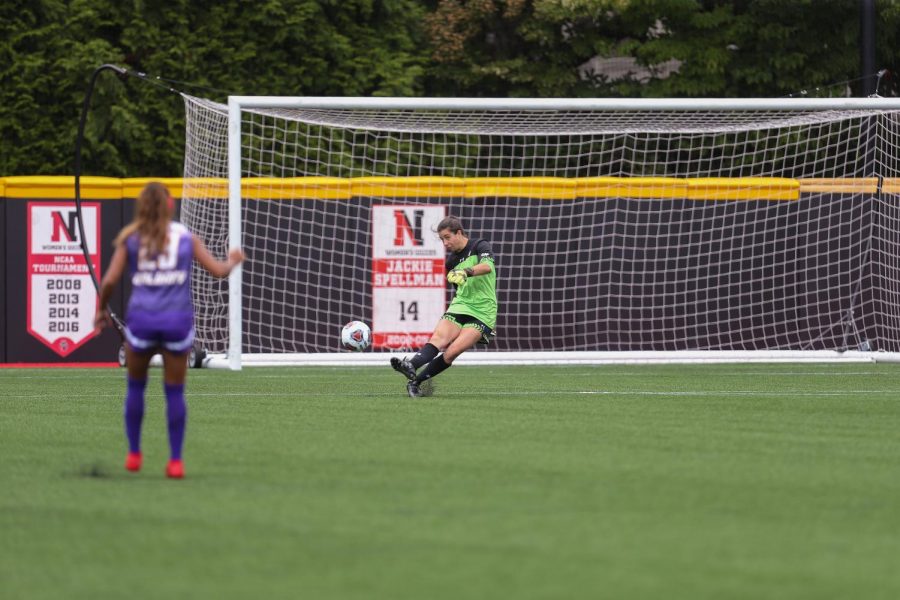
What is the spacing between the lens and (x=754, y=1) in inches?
1133

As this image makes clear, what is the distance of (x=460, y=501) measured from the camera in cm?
750

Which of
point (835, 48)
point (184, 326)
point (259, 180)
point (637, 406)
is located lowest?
point (637, 406)

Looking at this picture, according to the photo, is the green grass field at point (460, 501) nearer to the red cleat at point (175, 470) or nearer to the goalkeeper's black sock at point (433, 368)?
the red cleat at point (175, 470)

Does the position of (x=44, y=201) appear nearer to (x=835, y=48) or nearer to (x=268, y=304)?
(x=268, y=304)

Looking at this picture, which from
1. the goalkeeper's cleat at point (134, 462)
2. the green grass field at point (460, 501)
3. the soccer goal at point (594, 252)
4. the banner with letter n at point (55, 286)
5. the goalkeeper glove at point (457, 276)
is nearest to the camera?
the green grass field at point (460, 501)

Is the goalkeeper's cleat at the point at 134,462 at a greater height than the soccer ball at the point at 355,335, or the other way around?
the soccer ball at the point at 355,335

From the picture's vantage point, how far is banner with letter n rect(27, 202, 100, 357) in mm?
20828

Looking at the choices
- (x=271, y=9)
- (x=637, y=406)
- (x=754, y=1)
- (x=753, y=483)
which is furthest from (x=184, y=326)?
(x=754, y=1)

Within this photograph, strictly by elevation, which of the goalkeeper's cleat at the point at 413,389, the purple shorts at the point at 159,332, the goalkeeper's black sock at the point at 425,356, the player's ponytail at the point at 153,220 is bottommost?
the goalkeeper's cleat at the point at 413,389

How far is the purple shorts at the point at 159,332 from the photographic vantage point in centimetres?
837

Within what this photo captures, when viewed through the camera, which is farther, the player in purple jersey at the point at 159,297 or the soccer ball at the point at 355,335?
the soccer ball at the point at 355,335

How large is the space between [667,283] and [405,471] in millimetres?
13698

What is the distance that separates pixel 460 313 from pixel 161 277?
625 centimetres

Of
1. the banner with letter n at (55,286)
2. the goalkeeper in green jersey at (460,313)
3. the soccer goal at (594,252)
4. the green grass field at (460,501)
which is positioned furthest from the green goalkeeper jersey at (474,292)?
the banner with letter n at (55,286)
